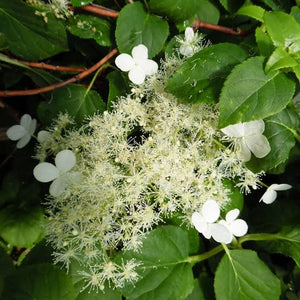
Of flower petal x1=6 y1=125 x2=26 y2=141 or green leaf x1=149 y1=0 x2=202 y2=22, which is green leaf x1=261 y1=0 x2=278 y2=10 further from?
flower petal x1=6 y1=125 x2=26 y2=141

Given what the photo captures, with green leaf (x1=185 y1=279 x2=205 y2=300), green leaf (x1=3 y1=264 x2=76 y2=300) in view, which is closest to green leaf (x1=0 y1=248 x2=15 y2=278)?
green leaf (x1=3 y1=264 x2=76 y2=300)

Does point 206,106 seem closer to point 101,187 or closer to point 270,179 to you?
point 101,187

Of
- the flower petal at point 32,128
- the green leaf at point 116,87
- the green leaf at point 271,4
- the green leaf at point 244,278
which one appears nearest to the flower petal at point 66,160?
the green leaf at point 116,87

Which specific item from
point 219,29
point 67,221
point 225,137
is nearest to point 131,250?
point 67,221

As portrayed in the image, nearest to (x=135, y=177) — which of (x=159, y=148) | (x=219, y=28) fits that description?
(x=159, y=148)

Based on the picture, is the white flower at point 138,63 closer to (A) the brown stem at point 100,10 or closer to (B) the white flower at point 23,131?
(A) the brown stem at point 100,10

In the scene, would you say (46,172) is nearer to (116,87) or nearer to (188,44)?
(116,87)
